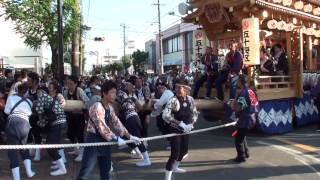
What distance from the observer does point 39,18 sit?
17.4 m

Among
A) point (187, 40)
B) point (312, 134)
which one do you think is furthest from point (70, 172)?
point (187, 40)

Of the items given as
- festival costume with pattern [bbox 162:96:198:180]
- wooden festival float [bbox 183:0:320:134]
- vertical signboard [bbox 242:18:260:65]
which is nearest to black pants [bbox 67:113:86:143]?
festival costume with pattern [bbox 162:96:198:180]

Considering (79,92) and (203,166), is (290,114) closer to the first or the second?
(203,166)

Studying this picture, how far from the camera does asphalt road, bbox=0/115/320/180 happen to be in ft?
27.7

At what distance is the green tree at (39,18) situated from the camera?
55.6ft

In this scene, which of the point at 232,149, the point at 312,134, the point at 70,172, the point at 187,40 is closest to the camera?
the point at 70,172

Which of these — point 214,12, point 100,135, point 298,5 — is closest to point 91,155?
point 100,135

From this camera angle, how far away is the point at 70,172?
895 centimetres

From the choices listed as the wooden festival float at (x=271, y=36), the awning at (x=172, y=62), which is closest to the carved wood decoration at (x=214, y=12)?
the wooden festival float at (x=271, y=36)

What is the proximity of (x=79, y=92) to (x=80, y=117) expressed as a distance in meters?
0.57

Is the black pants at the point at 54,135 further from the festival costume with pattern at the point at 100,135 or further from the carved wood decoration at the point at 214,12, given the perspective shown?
the carved wood decoration at the point at 214,12

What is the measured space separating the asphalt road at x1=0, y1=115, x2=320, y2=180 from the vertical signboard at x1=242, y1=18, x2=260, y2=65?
207 centimetres

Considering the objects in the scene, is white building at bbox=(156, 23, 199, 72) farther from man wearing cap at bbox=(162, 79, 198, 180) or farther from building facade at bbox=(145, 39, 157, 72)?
man wearing cap at bbox=(162, 79, 198, 180)

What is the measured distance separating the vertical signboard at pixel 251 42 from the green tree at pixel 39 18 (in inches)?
326
